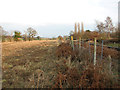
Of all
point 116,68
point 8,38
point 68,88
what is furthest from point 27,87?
point 8,38

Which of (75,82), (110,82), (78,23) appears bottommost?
(75,82)

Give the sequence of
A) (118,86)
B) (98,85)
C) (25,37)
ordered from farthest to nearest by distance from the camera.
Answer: (25,37), (98,85), (118,86)

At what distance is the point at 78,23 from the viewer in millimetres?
46438

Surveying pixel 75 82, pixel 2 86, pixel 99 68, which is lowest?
pixel 2 86

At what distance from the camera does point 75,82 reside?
2.35m

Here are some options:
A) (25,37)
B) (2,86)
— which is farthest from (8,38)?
(2,86)

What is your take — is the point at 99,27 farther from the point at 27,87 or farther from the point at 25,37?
the point at 27,87

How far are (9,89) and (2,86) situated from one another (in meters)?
0.42

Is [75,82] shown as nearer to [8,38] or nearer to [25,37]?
[8,38]

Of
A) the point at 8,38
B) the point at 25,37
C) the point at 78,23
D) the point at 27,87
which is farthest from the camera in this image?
the point at 78,23

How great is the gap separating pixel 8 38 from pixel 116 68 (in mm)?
30349

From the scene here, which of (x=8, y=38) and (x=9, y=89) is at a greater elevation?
(x=8, y=38)

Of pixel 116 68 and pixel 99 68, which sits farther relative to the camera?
pixel 116 68

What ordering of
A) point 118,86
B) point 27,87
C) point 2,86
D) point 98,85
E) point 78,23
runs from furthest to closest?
point 78,23 < point 2,86 < point 27,87 < point 98,85 < point 118,86
